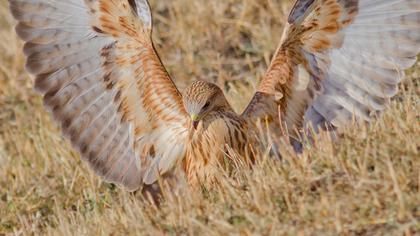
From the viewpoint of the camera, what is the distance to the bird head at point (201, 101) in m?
6.34

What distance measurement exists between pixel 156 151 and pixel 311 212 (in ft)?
7.28

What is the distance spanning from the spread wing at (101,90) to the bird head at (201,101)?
0.28 meters

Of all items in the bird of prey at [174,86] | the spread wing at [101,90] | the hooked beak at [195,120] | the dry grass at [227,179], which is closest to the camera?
the dry grass at [227,179]

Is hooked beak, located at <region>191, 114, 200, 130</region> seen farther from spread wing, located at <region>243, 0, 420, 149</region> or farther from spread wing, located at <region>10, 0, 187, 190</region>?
spread wing, located at <region>243, 0, 420, 149</region>

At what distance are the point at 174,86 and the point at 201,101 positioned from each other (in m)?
0.36

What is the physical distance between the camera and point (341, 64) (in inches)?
268

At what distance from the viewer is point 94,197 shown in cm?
737

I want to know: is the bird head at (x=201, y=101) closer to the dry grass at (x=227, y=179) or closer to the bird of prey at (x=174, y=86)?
the bird of prey at (x=174, y=86)

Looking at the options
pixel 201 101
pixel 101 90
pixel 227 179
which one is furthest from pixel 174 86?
pixel 227 179

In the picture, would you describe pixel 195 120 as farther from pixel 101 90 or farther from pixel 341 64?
pixel 341 64

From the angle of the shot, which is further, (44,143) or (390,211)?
(44,143)

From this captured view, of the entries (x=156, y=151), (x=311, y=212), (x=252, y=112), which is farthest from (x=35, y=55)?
(x=311, y=212)

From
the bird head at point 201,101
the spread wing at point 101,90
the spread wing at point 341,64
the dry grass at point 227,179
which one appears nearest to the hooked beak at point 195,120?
the bird head at point 201,101

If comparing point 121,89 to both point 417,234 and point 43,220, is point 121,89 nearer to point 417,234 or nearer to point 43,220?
point 43,220
